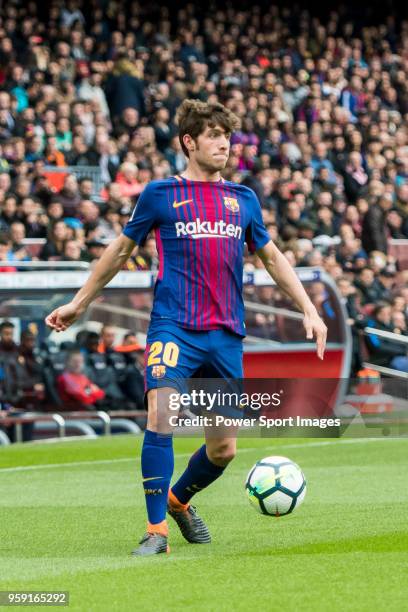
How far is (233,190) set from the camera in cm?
758

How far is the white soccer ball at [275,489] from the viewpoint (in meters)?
7.66

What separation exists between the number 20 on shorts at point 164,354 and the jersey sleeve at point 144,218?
0.57 metres

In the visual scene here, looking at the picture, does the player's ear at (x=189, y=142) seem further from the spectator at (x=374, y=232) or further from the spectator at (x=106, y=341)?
the spectator at (x=374, y=232)

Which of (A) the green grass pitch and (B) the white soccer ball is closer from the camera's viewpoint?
(A) the green grass pitch

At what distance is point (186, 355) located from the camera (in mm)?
7258

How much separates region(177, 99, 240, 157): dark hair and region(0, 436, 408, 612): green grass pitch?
7.09ft

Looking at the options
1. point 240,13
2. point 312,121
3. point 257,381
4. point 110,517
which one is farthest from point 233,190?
point 240,13

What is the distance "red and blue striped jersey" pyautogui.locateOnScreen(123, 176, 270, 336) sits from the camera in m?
7.35

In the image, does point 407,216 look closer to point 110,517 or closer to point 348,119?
point 348,119

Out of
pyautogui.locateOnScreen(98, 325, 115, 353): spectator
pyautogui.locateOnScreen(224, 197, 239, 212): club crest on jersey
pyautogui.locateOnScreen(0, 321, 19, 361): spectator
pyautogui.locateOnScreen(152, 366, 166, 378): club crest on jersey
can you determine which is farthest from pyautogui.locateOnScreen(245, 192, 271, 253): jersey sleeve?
pyautogui.locateOnScreen(98, 325, 115, 353): spectator

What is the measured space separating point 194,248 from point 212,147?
0.53 metres

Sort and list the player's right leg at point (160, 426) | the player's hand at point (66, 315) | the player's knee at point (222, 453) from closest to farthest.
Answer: the player's right leg at point (160, 426)
the player's hand at point (66, 315)
the player's knee at point (222, 453)

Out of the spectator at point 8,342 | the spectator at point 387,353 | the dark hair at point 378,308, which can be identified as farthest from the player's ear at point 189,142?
the dark hair at point 378,308

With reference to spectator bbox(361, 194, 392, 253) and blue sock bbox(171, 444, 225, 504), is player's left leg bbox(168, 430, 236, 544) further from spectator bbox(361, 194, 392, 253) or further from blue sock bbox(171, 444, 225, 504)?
spectator bbox(361, 194, 392, 253)
